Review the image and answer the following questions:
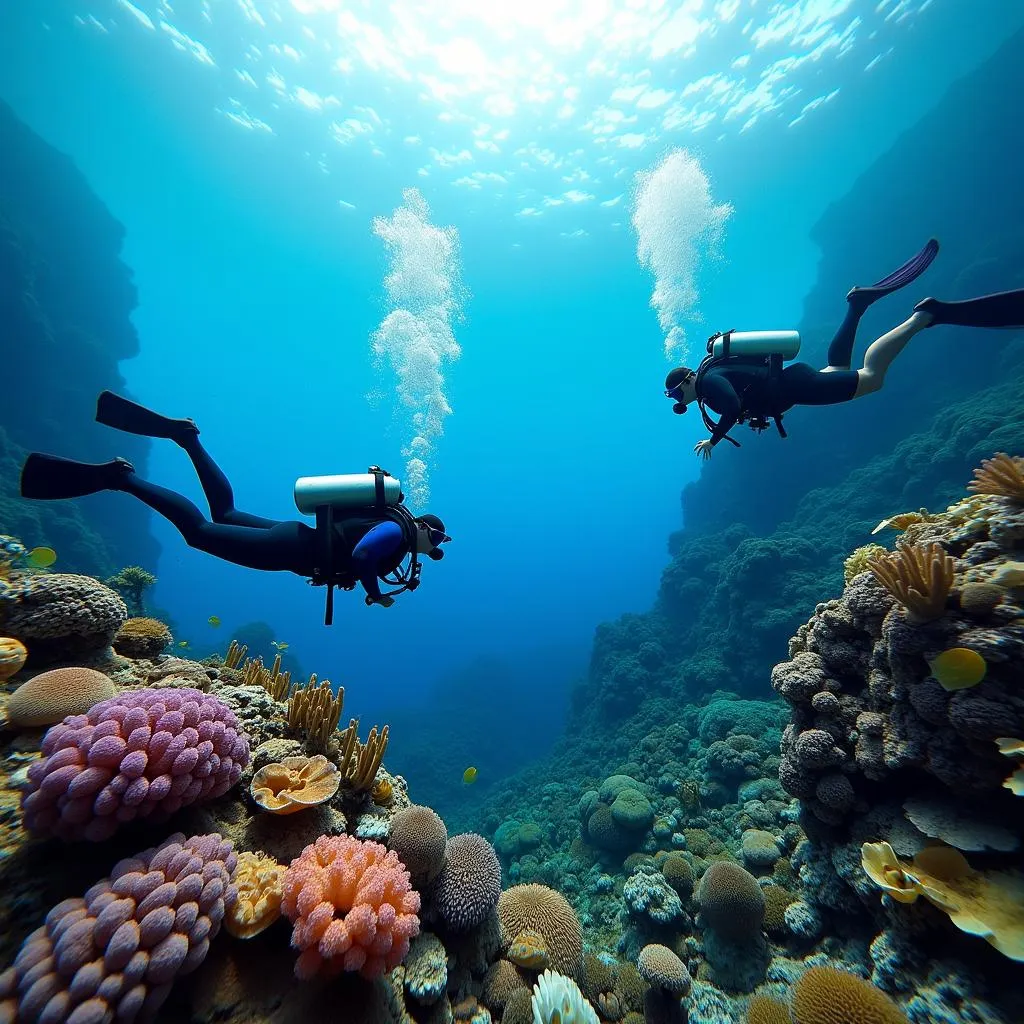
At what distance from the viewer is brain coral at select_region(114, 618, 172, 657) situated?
5.31 meters

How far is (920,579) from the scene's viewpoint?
3869 mm

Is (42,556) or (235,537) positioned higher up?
(235,537)

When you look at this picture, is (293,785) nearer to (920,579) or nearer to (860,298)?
(920,579)

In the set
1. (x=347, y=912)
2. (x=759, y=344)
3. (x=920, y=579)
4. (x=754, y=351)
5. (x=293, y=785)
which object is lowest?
(x=347, y=912)

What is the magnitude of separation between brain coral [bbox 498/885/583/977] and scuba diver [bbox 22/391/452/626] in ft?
12.0

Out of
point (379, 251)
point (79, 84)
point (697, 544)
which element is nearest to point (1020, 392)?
point (697, 544)

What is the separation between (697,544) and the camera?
27219mm

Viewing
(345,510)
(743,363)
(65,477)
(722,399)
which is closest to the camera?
(65,477)

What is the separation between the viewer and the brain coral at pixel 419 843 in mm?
3641

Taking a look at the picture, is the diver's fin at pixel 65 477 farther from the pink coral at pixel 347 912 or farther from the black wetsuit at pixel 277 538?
the pink coral at pixel 347 912

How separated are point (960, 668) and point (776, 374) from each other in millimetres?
4530

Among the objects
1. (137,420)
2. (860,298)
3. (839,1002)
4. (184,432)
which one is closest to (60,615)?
(184,432)

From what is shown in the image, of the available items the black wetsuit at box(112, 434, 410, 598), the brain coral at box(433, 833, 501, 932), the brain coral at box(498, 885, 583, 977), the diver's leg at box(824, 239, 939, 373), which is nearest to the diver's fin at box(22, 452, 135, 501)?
the black wetsuit at box(112, 434, 410, 598)

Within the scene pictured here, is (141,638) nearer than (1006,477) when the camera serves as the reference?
No
